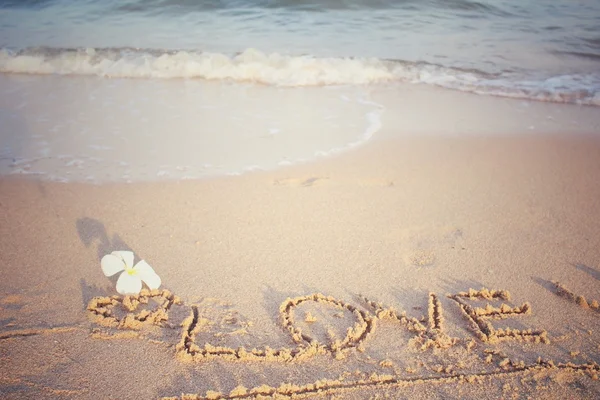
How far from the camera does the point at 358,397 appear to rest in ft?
6.31

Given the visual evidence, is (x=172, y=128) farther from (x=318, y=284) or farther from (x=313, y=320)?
(x=313, y=320)

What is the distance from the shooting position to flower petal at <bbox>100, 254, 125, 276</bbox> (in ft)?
7.77

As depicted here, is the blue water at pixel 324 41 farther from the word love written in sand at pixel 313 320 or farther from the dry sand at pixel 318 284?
the word love written in sand at pixel 313 320

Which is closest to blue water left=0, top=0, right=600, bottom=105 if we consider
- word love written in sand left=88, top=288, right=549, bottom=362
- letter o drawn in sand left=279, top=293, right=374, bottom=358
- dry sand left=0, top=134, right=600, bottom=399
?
dry sand left=0, top=134, right=600, bottom=399

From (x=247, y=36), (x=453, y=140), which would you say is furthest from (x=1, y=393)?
(x=247, y=36)

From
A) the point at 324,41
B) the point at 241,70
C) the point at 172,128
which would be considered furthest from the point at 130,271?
the point at 324,41

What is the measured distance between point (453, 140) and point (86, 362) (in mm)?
3372

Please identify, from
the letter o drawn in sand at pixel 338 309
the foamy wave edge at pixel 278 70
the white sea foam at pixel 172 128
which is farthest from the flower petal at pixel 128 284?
the foamy wave edge at pixel 278 70

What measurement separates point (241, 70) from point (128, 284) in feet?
14.0

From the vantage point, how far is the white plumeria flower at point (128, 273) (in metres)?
2.37

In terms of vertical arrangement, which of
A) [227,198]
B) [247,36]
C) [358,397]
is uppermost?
[247,36]

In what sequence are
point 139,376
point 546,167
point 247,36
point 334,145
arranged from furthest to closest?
point 247,36
point 334,145
point 546,167
point 139,376

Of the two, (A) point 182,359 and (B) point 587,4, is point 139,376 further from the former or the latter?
(B) point 587,4

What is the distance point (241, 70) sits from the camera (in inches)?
239
